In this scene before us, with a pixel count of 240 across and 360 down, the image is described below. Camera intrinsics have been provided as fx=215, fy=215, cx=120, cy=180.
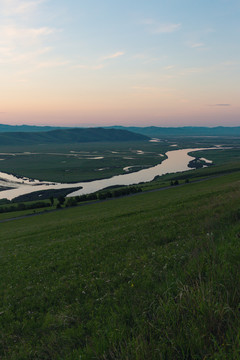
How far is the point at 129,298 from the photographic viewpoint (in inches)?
322

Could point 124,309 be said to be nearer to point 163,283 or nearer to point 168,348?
point 163,283

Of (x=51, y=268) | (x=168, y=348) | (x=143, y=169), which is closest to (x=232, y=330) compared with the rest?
(x=168, y=348)

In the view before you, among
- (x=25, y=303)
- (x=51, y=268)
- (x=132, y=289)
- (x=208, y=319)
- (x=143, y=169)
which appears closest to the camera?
(x=208, y=319)

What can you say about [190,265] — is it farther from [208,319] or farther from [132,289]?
[208,319]

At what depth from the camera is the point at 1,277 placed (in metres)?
13.6

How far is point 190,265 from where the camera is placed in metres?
8.51

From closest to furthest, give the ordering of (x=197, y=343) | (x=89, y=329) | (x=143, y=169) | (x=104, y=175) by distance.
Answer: (x=197, y=343), (x=89, y=329), (x=104, y=175), (x=143, y=169)

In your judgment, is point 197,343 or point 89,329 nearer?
point 197,343

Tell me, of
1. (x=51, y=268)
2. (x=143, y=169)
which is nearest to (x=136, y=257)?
(x=51, y=268)

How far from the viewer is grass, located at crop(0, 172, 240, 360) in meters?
4.96

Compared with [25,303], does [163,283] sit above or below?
above

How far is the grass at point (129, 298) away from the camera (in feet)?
16.3

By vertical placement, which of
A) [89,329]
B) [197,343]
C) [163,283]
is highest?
[197,343]

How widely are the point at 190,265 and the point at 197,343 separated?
157 inches
